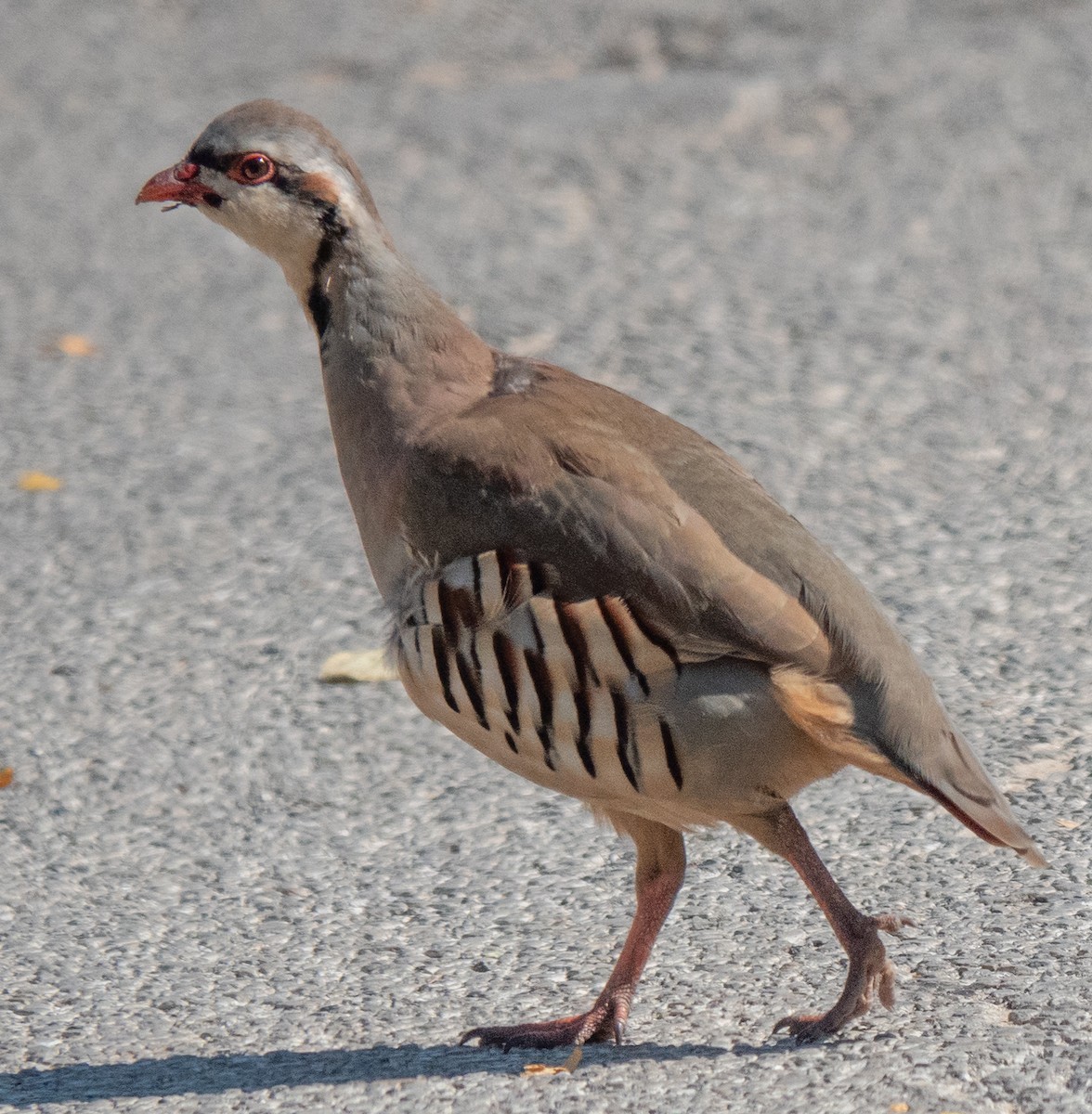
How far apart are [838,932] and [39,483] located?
3804 mm

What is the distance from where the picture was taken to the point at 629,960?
3604mm

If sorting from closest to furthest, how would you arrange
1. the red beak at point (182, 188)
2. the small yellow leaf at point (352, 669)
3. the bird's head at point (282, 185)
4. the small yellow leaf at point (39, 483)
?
the bird's head at point (282, 185)
the red beak at point (182, 188)
the small yellow leaf at point (352, 669)
the small yellow leaf at point (39, 483)

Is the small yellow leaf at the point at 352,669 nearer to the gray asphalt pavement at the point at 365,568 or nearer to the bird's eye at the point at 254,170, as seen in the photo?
the gray asphalt pavement at the point at 365,568

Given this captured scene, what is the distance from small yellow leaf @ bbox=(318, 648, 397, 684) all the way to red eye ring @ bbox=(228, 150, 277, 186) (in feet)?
5.32

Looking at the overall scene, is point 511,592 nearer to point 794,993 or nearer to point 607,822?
point 607,822

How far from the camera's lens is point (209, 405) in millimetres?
6914

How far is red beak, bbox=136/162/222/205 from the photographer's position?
400 centimetres

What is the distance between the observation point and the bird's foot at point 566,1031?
3.52 meters

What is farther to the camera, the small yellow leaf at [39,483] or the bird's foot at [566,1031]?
the small yellow leaf at [39,483]

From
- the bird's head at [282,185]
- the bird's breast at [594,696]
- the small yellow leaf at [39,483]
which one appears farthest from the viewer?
the small yellow leaf at [39,483]

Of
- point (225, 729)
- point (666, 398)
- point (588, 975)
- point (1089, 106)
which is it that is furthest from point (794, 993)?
point (1089, 106)

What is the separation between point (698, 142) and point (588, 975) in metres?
5.78

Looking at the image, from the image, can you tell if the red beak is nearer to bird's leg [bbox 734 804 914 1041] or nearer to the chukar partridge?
the chukar partridge

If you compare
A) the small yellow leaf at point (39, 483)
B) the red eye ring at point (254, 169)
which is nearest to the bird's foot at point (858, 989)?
the red eye ring at point (254, 169)
